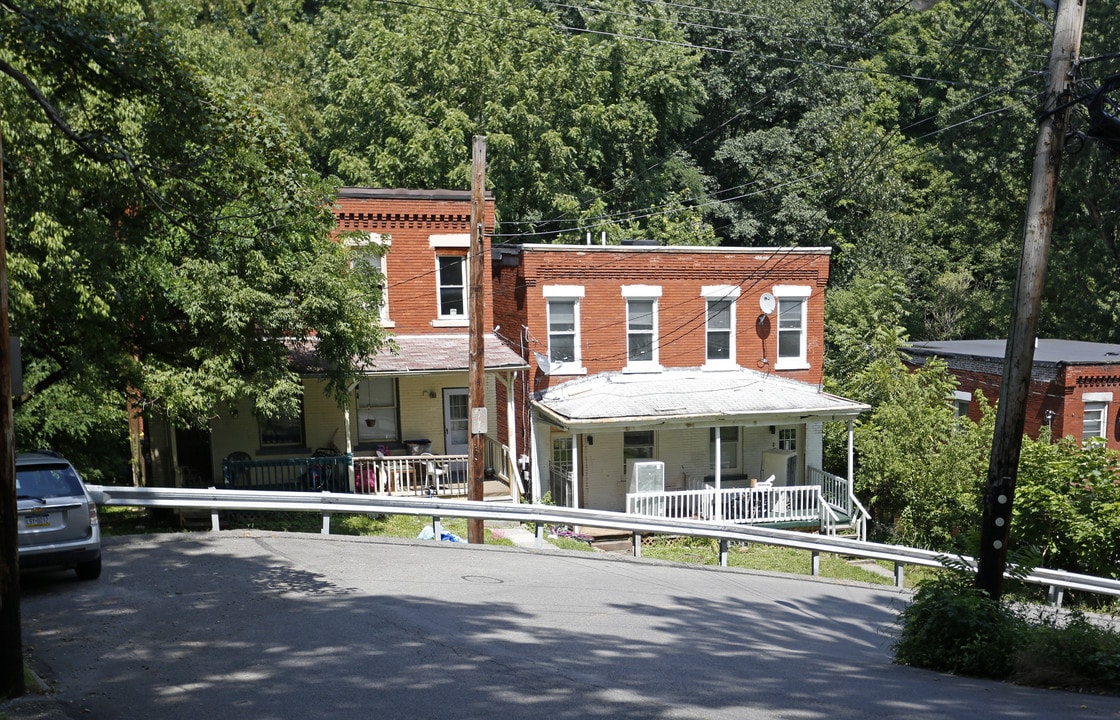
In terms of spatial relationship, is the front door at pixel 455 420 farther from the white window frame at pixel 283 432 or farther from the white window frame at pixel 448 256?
the white window frame at pixel 283 432

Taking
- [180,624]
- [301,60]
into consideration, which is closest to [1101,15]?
[301,60]

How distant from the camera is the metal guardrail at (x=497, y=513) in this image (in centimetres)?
1472

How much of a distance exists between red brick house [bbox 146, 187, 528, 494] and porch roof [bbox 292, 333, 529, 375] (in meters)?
0.04

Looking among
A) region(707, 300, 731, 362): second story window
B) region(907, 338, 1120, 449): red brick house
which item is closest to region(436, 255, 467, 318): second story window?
region(707, 300, 731, 362): second story window

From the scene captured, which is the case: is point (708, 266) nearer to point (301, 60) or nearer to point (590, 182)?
point (590, 182)

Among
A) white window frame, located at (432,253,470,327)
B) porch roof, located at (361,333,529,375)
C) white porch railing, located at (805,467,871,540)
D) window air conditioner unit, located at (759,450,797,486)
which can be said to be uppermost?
white window frame, located at (432,253,470,327)

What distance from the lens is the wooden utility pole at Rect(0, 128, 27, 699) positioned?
7129 millimetres

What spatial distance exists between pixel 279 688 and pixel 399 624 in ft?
7.24

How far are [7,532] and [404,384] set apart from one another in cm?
1750

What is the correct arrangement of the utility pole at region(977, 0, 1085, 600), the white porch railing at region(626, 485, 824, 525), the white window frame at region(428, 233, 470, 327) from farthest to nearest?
the white window frame at region(428, 233, 470, 327), the white porch railing at region(626, 485, 824, 525), the utility pole at region(977, 0, 1085, 600)

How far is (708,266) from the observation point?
2664cm

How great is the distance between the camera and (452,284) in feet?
83.1

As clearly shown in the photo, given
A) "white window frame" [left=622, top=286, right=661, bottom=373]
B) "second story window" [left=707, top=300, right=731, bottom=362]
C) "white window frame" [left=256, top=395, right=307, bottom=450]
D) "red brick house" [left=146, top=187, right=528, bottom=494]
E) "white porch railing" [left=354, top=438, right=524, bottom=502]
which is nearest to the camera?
"white porch railing" [left=354, top=438, right=524, bottom=502]

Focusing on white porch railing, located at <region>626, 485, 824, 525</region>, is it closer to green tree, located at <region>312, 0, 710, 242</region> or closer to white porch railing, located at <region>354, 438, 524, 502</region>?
white porch railing, located at <region>354, 438, 524, 502</region>
